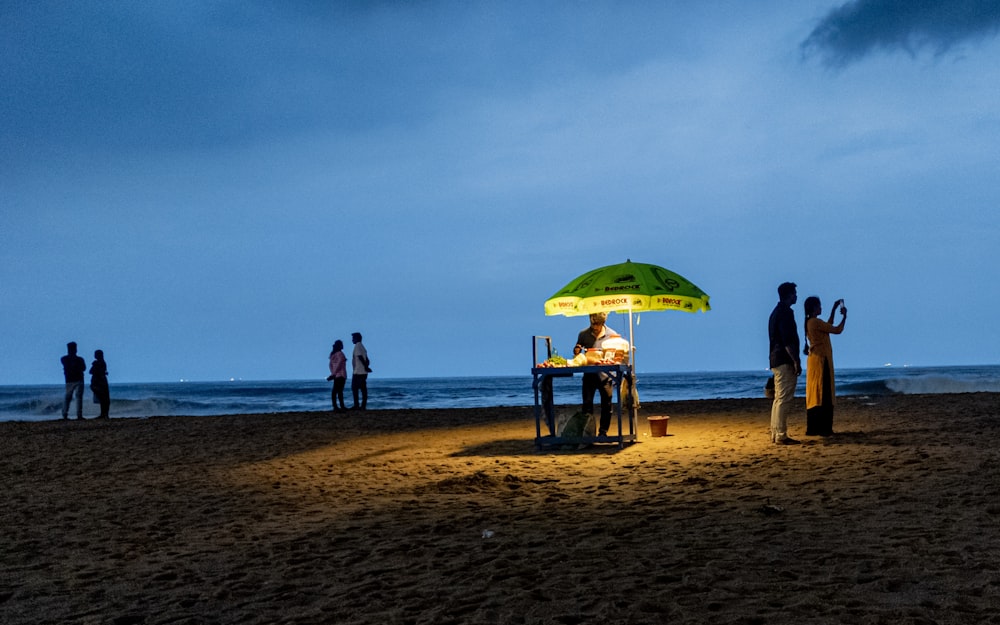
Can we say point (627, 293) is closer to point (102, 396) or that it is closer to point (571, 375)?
point (571, 375)

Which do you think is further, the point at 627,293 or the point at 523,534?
the point at 627,293

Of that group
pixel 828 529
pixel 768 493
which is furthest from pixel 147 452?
pixel 828 529

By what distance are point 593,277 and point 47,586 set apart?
7154 mm

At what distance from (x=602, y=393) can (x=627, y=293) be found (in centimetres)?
141

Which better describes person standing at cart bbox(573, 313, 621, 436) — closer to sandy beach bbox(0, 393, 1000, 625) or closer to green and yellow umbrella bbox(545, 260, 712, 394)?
green and yellow umbrella bbox(545, 260, 712, 394)

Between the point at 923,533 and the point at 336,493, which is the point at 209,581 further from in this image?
the point at 923,533

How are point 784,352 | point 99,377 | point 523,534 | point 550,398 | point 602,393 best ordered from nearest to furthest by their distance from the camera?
point 523,534 → point 784,352 → point 602,393 → point 550,398 → point 99,377

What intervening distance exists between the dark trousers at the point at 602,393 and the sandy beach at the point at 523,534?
0.44 metres

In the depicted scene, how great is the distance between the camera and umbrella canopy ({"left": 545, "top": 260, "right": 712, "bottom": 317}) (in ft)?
31.3

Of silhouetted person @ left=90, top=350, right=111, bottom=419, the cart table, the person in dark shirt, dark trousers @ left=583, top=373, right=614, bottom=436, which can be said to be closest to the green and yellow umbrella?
dark trousers @ left=583, top=373, right=614, bottom=436

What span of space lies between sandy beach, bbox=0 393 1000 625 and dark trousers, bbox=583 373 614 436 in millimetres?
444

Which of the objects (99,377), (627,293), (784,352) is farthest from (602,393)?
(99,377)

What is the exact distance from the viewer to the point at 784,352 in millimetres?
8875

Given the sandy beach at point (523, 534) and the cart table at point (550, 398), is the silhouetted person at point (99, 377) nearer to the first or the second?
the sandy beach at point (523, 534)
